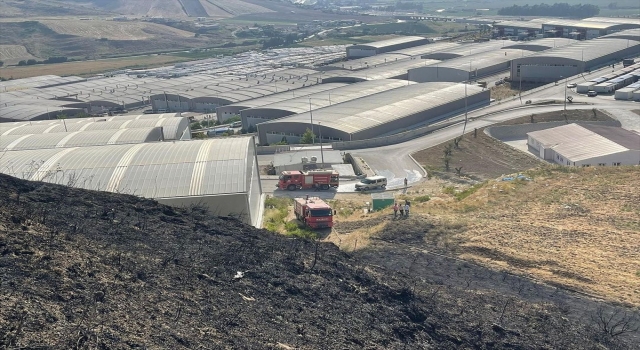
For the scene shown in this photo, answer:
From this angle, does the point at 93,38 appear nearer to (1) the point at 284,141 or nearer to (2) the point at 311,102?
(2) the point at 311,102

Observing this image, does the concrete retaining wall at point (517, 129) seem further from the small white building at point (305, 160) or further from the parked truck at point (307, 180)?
the parked truck at point (307, 180)

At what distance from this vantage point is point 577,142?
38.7 metres

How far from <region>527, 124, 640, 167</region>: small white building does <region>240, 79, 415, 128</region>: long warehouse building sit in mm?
17142

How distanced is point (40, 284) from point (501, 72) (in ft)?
217

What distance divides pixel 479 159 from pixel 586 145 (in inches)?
217

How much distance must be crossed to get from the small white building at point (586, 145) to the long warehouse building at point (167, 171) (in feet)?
56.2

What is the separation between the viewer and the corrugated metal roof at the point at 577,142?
119 feet

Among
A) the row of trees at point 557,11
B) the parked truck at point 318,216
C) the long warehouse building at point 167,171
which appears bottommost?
the row of trees at point 557,11

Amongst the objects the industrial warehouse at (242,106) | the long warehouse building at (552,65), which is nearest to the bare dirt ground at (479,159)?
the industrial warehouse at (242,106)

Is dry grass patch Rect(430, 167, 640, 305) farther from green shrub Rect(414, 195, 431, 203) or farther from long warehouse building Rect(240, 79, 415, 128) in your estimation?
long warehouse building Rect(240, 79, 415, 128)

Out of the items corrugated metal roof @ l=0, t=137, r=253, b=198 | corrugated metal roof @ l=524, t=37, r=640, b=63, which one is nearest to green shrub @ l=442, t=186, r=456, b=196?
corrugated metal roof @ l=0, t=137, r=253, b=198

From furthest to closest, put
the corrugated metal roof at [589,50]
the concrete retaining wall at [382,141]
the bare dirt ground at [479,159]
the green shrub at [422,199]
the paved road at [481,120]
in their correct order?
the corrugated metal roof at [589,50] < the concrete retaining wall at [382,141] < the paved road at [481,120] < the bare dirt ground at [479,159] < the green shrub at [422,199]

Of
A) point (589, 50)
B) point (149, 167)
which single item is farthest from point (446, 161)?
point (589, 50)

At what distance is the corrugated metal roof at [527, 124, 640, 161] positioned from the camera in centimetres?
3631
